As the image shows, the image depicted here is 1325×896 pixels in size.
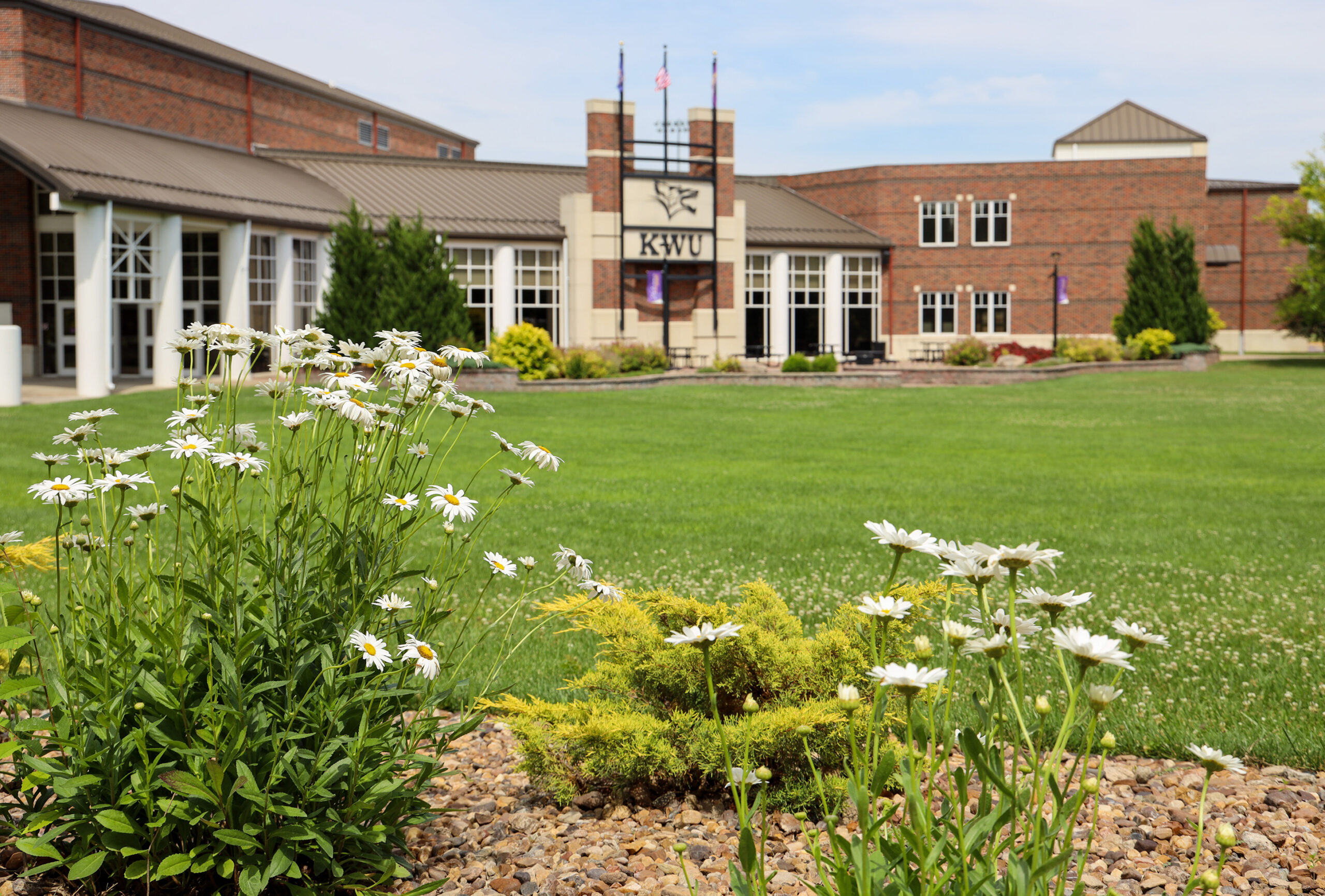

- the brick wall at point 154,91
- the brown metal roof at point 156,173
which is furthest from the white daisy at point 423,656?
the brick wall at point 154,91

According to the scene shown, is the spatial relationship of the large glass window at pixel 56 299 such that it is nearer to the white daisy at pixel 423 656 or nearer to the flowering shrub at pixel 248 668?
the flowering shrub at pixel 248 668

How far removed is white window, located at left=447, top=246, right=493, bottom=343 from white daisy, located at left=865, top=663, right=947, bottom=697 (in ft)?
122

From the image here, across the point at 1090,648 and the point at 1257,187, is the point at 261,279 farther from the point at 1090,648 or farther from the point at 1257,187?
the point at 1257,187

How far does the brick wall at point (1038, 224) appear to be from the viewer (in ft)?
161

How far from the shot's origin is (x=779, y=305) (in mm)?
45500

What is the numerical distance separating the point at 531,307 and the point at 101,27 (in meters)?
16.2

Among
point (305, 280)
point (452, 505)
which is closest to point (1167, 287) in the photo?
point (305, 280)

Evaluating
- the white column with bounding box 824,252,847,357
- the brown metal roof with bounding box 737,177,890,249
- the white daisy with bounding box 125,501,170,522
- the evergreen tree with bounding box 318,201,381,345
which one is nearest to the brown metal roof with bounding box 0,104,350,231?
the evergreen tree with bounding box 318,201,381,345

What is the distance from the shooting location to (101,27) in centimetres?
3512

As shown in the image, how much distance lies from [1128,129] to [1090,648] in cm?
6144

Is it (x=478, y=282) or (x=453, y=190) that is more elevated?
(x=453, y=190)

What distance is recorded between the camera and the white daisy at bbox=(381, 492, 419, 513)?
9.98ft

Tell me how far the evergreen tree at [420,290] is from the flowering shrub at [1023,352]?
72.9 feet

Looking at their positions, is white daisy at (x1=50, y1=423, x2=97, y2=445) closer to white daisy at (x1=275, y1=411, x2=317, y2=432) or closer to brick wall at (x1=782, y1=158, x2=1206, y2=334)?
white daisy at (x1=275, y1=411, x2=317, y2=432)
